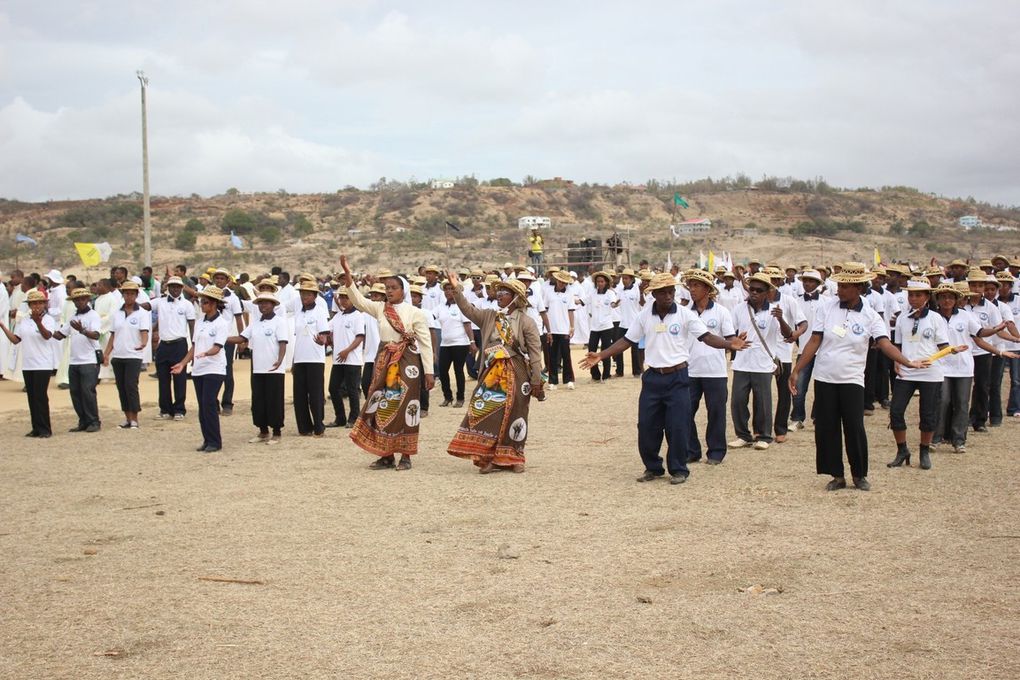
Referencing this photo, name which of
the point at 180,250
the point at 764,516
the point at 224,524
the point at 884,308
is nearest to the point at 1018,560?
the point at 764,516

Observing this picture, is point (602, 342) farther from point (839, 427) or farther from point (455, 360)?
A: point (839, 427)

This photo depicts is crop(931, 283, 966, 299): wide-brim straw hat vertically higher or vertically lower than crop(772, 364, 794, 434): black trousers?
higher

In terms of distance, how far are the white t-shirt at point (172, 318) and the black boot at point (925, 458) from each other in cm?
967

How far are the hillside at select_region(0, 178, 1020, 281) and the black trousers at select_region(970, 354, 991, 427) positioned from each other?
28834 mm

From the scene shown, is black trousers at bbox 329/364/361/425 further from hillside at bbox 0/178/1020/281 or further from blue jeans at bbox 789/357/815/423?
hillside at bbox 0/178/1020/281

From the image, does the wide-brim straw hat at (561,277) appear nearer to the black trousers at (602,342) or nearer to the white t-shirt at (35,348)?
the black trousers at (602,342)

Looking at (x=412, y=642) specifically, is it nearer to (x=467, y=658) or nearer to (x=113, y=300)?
(x=467, y=658)

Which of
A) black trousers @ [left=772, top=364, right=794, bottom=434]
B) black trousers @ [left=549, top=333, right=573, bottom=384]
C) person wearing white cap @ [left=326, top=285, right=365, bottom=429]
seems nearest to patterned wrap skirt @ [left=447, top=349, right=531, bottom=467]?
person wearing white cap @ [left=326, top=285, right=365, bottom=429]

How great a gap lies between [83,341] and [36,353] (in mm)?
617

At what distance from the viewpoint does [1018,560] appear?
6977 millimetres

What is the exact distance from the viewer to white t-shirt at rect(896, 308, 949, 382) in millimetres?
10438

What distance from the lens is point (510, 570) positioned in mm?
7008

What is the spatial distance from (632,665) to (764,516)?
343cm

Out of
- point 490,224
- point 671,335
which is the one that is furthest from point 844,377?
point 490,224
